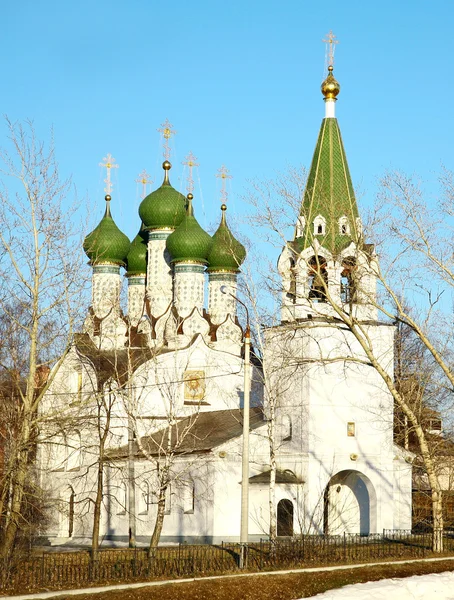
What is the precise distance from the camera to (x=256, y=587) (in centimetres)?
1683

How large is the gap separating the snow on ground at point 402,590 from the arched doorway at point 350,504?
11.3m

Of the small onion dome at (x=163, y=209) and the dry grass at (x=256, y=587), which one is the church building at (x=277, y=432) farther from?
the dry grass at (x=256, y=587)

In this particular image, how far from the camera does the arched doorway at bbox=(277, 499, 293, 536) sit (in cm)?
2934

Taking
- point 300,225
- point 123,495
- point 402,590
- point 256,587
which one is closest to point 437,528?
point 402,590

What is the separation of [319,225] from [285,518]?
858cm

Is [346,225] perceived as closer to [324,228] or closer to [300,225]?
[324,228]

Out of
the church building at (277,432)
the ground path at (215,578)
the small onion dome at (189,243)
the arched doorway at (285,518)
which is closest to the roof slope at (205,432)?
the church building at (277,432)

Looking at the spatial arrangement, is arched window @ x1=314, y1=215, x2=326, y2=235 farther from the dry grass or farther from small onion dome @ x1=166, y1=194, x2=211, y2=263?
the dry grass

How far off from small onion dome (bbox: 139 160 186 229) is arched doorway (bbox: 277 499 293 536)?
40.0ft

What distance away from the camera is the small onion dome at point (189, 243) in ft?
117

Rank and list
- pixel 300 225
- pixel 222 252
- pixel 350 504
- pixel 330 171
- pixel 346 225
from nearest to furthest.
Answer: pixel 300 225
pixel 346 225
pixel 330 171
pixel 350 504
pixel 222 252

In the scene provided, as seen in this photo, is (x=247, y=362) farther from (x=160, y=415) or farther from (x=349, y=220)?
(x=160, y=415)

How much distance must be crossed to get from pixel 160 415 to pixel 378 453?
7406 mm

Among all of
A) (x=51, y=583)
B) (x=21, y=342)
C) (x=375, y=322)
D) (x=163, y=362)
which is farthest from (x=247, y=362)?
(x=163, y=362)
